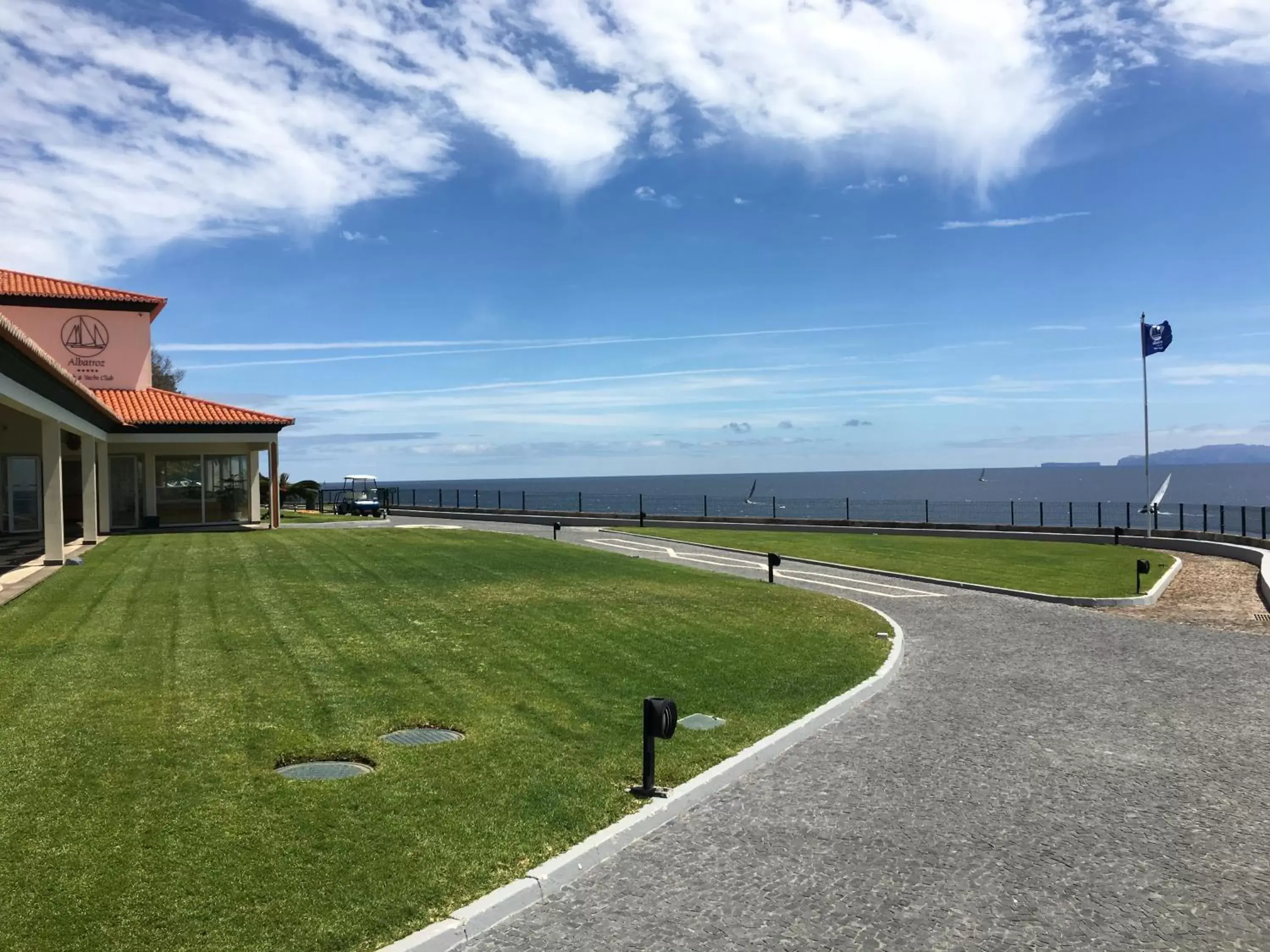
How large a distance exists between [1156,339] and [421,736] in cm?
3299

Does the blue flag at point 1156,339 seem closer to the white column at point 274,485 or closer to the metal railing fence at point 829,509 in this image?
the metal railing fence at point 829,509

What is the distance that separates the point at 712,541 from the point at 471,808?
82.5 ft

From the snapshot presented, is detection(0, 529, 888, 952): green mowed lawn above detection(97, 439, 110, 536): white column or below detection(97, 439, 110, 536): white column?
below

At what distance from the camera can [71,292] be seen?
30031 mm

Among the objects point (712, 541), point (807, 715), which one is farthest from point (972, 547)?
point (807, 715)

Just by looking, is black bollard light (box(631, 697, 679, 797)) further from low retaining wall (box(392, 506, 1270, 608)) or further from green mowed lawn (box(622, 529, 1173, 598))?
low retaining wall (box(392, 506, 1270, 608))

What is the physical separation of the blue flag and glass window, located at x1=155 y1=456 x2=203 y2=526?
32923 millimetres

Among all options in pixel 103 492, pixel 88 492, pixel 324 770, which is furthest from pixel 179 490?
pixel 324 770

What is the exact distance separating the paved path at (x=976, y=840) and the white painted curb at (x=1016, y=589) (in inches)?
295

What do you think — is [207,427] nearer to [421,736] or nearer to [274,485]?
[274,485]

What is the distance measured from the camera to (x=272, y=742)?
787 centimetres

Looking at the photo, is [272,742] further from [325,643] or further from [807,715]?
[807,715]

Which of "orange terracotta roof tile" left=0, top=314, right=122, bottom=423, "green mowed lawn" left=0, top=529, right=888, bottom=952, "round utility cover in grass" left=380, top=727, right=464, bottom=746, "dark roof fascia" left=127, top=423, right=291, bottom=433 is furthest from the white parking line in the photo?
"orange terracotta roof tile" left=0, top=314, right=122, bottom=423

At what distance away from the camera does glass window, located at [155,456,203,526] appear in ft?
101
